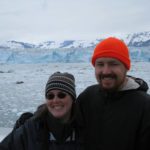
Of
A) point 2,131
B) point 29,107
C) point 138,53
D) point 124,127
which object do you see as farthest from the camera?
point 138,53

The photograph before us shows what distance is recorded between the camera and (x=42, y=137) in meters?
1.42

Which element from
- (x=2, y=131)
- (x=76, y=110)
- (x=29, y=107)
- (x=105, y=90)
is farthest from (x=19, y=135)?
(x=29, y=107)

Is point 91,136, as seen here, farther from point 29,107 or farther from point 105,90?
point 29,107

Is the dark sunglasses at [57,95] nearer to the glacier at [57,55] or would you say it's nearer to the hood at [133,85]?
the hood at [133,85]

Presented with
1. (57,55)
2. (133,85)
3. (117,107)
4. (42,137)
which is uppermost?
(133,85)

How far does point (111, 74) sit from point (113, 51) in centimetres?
11

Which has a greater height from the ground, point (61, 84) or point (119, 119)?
point (61, 84)

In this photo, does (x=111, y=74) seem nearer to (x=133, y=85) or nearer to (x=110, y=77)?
(x=110, y=77)

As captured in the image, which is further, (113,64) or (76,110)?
(76,110)

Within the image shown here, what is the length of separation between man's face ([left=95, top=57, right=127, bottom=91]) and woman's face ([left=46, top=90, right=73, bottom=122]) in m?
0.19

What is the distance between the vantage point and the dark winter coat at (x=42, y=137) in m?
1.42

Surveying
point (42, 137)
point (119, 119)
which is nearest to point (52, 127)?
point (42, 137)

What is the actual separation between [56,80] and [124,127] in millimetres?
400

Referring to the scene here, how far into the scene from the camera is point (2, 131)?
10.5ft
